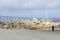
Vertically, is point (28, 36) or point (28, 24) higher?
point (28, 36)

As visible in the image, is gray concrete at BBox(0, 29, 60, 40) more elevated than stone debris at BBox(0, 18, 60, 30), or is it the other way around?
gray concrete at BBox(0, 29, 60, 40)

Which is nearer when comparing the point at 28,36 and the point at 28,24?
the point at 28,36

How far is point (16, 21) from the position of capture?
1550 inches

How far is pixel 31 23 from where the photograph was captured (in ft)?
136

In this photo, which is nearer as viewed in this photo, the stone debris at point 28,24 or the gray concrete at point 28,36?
the gray concrete at point 28,36

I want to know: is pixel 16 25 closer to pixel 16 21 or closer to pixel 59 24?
pixel 16 21

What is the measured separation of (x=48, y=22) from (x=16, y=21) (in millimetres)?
6185

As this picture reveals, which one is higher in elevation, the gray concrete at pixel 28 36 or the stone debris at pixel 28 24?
the gray concrete at pixel 28 36

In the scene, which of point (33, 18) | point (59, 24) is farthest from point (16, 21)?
point (59, 24)

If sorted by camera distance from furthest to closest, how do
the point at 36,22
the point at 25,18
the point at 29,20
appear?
the point at 36,22
the point at 29,20
the point at 25,18

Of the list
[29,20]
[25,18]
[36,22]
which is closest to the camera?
[25,18]

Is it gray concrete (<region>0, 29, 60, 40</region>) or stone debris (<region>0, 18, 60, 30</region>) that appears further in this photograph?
stone debris (<region>0, 18, 60, 30</region>)

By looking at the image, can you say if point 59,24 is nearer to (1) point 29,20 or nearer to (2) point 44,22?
(2) point 44,22

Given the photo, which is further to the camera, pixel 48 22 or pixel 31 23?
pixel 31 23
